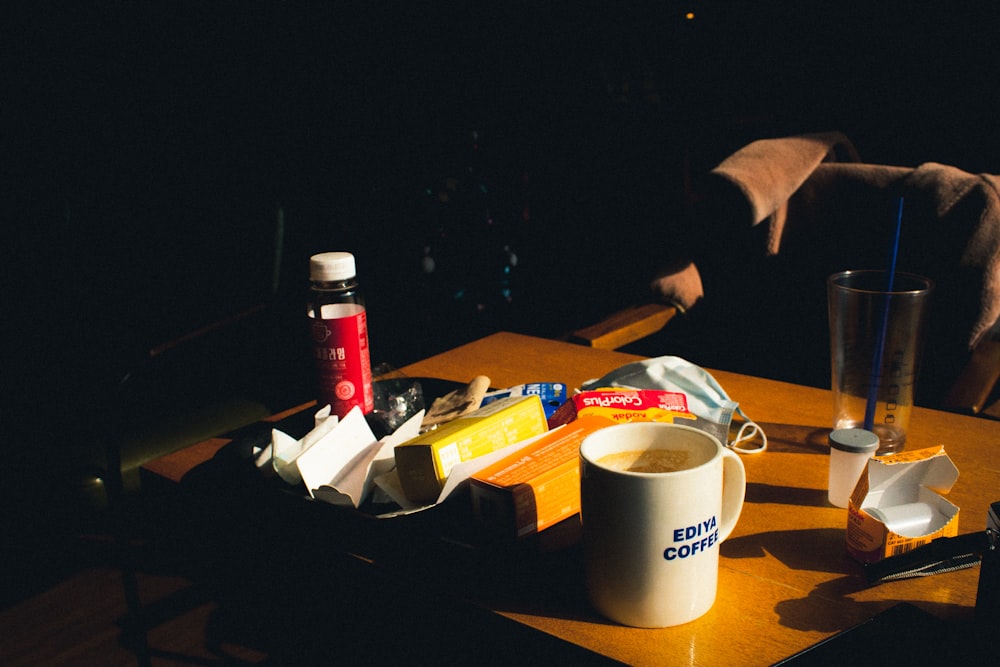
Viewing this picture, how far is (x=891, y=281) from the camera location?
31.7 inches

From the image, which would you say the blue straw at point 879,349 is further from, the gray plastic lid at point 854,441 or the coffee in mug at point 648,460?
the coffee in mug at point 648,460

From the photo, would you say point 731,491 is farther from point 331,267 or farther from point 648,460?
point 331,267

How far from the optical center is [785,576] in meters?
0.62

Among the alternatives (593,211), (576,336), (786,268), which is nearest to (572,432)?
(576,336)

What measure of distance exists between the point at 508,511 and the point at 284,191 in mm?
1873

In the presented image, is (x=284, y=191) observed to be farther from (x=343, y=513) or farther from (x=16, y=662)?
(x=343, y=513)

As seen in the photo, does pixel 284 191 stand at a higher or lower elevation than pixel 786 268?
higher

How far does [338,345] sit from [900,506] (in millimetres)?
560

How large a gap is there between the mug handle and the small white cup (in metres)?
0.17

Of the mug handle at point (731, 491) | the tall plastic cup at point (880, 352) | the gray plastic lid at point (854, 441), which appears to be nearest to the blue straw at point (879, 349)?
the tall plastic cup at point (880, 352)

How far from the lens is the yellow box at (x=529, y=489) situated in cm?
62

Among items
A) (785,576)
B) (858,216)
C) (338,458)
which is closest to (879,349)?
(785,576)

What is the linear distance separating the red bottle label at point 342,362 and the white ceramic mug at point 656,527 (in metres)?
0.37

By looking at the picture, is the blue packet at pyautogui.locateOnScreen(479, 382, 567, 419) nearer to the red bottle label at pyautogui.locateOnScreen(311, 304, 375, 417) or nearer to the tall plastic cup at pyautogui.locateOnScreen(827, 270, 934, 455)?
the red bottle label at pyautogui.locateOnScreen(311, 304, 375, 417)
